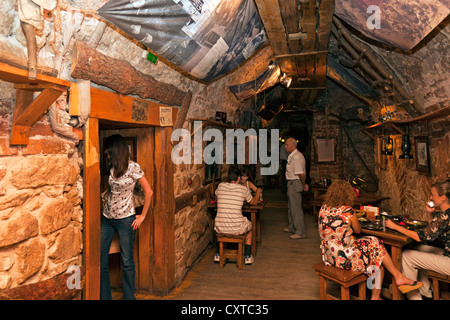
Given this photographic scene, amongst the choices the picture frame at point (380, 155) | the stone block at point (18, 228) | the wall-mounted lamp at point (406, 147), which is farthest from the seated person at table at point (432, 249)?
the picture frame at point (380, 155)

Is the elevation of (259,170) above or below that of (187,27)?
below

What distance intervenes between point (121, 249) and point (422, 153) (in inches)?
166

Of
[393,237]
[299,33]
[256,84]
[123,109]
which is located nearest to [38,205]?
[123,109]

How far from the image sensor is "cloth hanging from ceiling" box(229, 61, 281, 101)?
5.36 m

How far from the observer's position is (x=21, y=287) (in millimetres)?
1719

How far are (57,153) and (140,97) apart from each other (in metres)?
1.16

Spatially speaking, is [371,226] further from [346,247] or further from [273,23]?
[273,23]

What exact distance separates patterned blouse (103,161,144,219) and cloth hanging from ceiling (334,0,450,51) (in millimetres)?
2756

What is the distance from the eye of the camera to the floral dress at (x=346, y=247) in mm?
2959

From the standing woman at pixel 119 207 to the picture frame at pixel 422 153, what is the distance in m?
3.76

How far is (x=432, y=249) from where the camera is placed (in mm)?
3184

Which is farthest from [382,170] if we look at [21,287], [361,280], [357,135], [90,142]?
[21,287]

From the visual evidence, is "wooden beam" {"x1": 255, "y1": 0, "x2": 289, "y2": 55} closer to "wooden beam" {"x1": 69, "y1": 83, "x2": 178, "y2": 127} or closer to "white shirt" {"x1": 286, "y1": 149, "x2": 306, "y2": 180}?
"wooden beam" {"x1": 69, "y1": 83, "x2": 178, "y2": 127}

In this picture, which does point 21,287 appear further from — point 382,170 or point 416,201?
point 382,170
